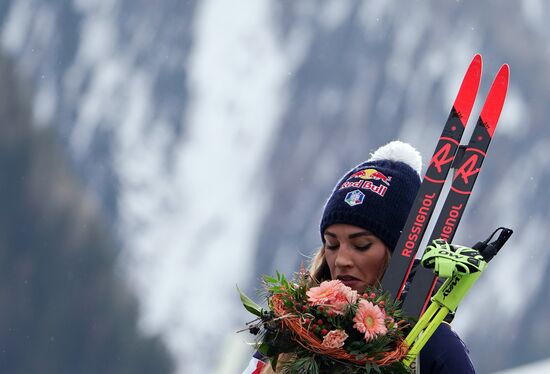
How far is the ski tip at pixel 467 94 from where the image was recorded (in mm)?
3195

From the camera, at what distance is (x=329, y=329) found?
Result: 2434 millimetres

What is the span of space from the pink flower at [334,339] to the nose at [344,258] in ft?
1.66

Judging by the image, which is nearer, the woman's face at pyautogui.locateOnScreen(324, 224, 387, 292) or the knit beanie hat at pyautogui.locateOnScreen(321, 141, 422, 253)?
the woman's face at pyautogui.locateOnScreen(324, 224, 387, 292)

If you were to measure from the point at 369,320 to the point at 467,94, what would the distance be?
119 cm

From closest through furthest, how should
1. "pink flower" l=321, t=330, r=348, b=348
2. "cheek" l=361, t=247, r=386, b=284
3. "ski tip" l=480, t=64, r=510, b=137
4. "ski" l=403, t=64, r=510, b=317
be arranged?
"pink flower" l=321, t=330, r=348, b=348 → "ski" l=403, t=64, r=510, b=317 → "cheek" l=361, t=247, r=386, b=284 → "ski tip" l=480, t=64, r=510, b=137

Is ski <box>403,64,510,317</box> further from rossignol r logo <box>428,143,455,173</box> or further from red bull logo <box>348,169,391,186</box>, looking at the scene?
red bull logo <box>348,169,391,186</box>

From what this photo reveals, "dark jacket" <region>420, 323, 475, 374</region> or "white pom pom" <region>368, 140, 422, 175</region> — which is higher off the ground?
"white pom pom" <region>368, 140, 422, 175</region>

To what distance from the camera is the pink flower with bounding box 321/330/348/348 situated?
2.36 m

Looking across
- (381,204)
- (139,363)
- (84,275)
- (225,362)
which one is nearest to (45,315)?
(84,275)

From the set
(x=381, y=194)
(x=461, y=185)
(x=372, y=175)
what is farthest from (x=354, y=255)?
(x=461, y=185)

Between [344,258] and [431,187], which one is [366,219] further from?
[431,187]

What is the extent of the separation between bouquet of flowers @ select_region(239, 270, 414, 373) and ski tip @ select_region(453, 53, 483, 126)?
3.10ft

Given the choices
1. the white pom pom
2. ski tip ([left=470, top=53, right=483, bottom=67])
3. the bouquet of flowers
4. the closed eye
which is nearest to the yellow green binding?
the bouquet of flowers

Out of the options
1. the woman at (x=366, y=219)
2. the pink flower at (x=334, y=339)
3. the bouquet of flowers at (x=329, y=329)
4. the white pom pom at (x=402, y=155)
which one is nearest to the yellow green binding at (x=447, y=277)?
the bouquet of flowers at (x=329, y=329)
